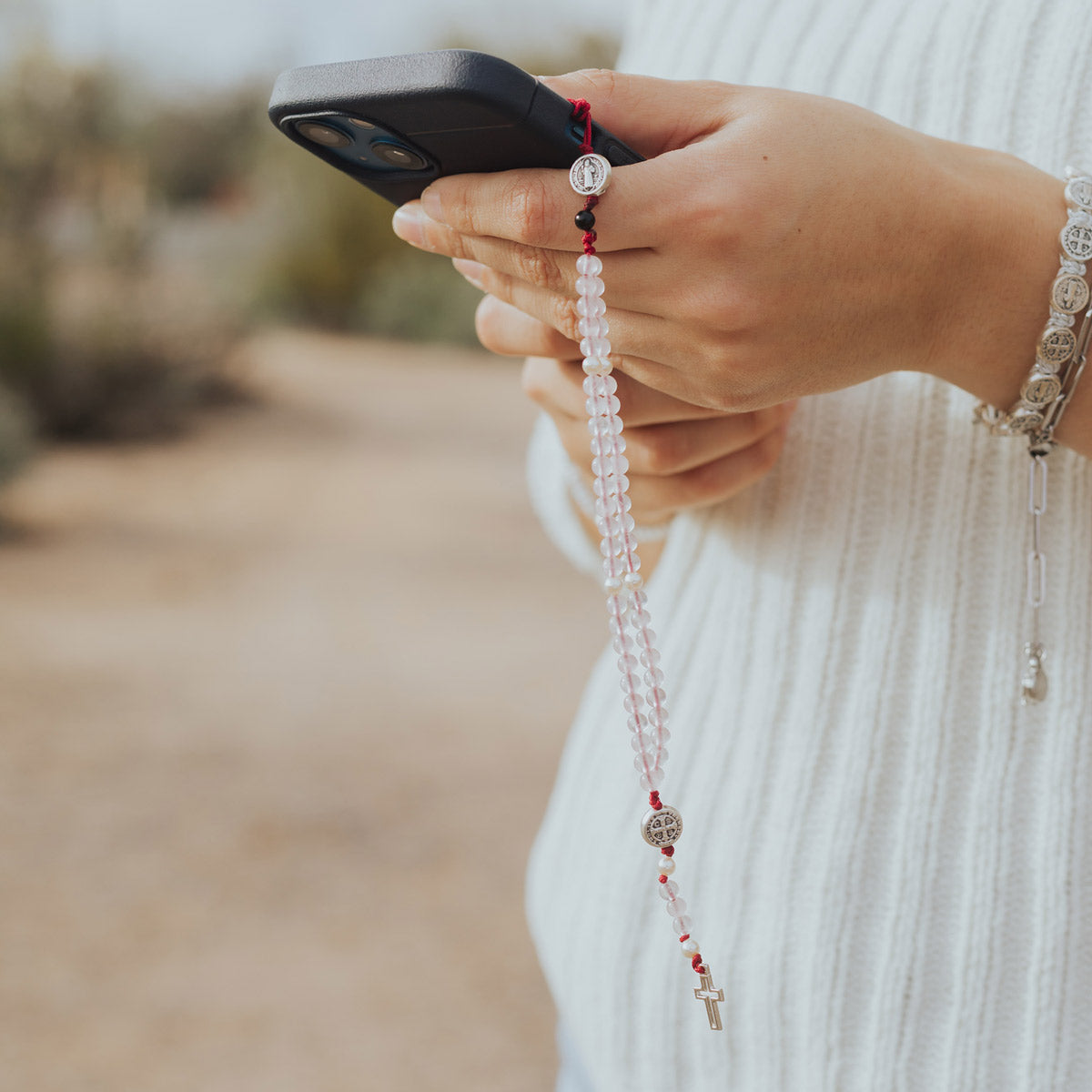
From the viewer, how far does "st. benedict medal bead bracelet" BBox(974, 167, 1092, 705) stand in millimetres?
526

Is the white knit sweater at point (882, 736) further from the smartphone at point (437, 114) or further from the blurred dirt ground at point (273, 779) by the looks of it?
the blurred dirt ground at point (273, 779)

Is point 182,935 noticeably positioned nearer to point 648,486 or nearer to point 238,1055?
point 238,1055

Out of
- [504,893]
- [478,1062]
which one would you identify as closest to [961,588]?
[478,1062]

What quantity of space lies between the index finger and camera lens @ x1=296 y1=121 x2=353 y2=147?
0.18 feet

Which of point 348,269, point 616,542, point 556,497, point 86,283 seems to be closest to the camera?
point 616,542

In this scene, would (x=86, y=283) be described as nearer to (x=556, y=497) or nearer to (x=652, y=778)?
(x=556, y=497)

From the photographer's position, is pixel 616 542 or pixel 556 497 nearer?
pixel 616 542

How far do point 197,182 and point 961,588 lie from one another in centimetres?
1142

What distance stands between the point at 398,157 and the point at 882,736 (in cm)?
42

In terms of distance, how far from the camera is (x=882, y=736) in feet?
2.13

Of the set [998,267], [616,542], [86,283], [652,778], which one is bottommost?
[652,778]

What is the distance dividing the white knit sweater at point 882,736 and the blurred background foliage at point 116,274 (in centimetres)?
494

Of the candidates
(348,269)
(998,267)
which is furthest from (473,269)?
(348,269)

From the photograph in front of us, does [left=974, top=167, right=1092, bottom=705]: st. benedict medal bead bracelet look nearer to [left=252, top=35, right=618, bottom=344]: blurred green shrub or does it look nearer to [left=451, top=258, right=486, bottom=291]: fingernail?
[left=451, top=258, right=486, bottom=291]: fingernail
